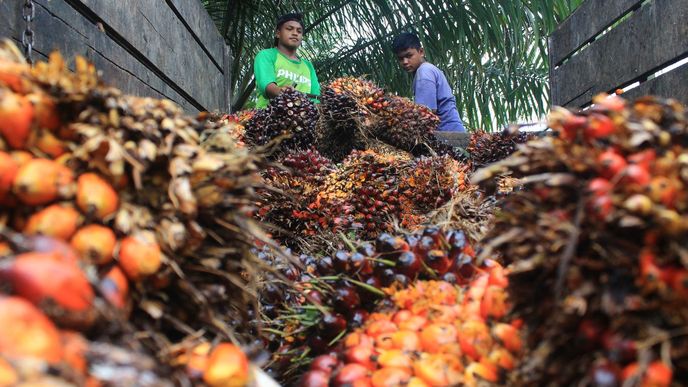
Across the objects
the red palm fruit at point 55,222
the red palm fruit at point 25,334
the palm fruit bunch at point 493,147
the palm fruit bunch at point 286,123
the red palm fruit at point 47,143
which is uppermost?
the palm fruit bunch at point 286,123

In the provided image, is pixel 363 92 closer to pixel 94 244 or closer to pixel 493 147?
pixel 493 147

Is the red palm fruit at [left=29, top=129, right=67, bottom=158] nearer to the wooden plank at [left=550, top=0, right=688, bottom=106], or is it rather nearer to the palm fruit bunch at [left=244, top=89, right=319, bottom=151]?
the palm fruit bunch at [left=244, top=89, right=319, bottom=151]

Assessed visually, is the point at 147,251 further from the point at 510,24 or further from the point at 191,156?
the point at 510,24

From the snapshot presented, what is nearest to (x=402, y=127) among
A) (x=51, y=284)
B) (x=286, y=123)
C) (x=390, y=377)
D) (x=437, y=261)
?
(x=286, y=123)

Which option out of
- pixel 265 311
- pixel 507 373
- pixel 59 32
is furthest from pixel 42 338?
pixel 59 32

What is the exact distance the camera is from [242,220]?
1.00 metres

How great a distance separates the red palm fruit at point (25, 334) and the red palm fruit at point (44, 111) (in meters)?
0.42

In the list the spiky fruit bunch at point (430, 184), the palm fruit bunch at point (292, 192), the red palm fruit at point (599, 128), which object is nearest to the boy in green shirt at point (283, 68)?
the palm fruit bunch at point (292, 192)

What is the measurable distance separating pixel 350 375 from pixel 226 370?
393 mm

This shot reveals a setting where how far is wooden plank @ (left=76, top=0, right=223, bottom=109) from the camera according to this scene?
2.38 meters

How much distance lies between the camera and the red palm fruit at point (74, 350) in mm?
605

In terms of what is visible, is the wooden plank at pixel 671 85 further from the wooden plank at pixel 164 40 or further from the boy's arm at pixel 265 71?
the wooden plank at pixel 164 40

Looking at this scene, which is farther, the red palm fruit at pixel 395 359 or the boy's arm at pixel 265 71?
the boy's arm at pixel 265 71

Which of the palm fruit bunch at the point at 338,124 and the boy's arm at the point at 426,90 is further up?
the boy's arm at the point at 426,90
